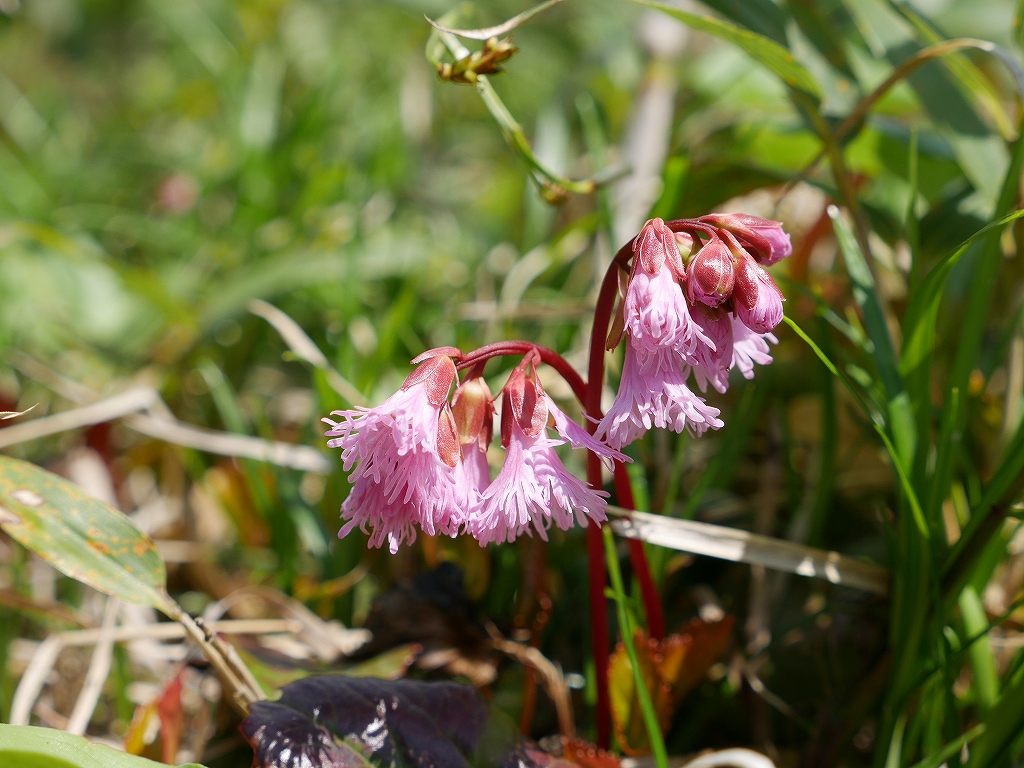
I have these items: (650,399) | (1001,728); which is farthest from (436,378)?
(1001,728)

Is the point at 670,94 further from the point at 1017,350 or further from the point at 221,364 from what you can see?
the point at 221,364

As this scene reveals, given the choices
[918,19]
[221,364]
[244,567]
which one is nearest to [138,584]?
[244,567]

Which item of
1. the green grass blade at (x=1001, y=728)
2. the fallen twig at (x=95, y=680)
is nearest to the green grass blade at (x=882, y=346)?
the green grass blade at (x=1001, y=728)

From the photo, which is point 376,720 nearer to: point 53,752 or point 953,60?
point 53,752

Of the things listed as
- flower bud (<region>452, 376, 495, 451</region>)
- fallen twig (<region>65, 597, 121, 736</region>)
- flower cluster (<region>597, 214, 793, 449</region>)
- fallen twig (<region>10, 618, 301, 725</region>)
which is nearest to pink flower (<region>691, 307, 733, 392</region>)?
flower cluster (<region>597, 214, 793, 449</region>)

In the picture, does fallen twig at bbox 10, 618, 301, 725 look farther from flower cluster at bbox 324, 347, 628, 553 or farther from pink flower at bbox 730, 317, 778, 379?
pink flower at bbox 730, 317, 778, 379

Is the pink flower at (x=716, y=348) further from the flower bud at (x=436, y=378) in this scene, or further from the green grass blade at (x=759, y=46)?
the green grass blade at (x=759, y=46)
